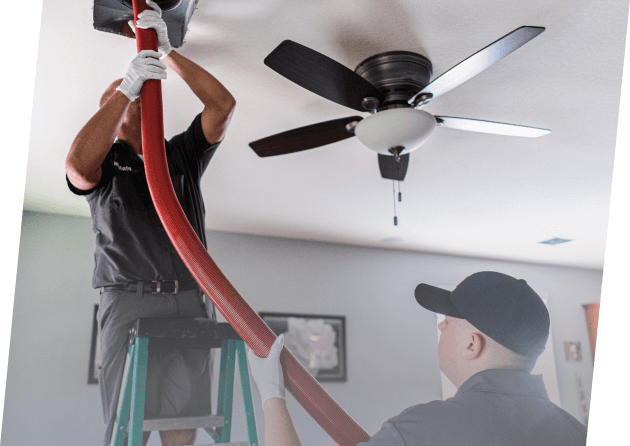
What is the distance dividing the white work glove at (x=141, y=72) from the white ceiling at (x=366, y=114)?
0.69 m

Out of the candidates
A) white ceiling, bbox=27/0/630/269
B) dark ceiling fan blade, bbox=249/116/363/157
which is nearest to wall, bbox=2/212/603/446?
white ceiling, bbox=27/0/630/269

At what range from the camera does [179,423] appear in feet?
3.97

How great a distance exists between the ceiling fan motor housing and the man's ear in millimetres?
1366

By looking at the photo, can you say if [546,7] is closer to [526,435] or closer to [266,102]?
[266,102]

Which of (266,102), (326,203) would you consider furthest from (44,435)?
(266,102)

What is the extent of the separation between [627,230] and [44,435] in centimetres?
386

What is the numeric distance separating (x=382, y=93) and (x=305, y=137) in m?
0.39

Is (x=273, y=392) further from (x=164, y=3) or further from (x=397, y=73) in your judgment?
(x=397, y=73)

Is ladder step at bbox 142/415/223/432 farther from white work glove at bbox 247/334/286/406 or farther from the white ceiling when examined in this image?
the white ceiling

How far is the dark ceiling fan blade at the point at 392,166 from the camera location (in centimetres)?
230

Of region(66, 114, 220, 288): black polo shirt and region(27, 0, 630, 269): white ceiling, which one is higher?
region(27, 0, 630, 269): white ceiling

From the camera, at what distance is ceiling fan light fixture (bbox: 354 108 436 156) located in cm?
188

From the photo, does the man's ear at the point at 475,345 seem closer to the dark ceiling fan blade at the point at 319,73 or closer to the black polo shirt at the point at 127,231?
the black polo shirt at the point at 127,231

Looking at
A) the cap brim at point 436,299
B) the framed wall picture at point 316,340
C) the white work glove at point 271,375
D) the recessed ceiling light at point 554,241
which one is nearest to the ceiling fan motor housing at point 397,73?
the cap brim at point 436,299
